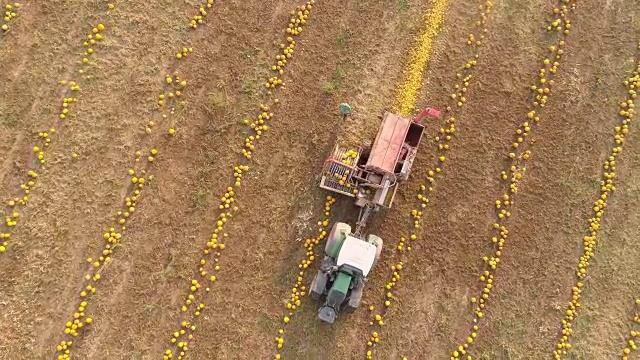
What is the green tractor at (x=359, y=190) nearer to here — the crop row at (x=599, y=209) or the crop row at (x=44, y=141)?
the crop row at (x=599, y=209)

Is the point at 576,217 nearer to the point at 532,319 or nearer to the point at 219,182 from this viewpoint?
the point at 532,319

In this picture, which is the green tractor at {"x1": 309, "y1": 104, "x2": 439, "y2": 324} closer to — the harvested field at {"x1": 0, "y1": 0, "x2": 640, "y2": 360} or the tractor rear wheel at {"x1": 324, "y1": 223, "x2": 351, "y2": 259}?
the tractor rear wheel at {"x1": 324, "y1": 223, "x2": 351, "y2": 259}

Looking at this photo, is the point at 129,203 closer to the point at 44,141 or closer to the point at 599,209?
the point at 44,141

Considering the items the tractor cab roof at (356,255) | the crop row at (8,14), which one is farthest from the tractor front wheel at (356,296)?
the crop row at (8,14)

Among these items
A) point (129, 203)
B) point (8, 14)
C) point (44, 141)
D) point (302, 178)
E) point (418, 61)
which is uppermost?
point (418, 61)

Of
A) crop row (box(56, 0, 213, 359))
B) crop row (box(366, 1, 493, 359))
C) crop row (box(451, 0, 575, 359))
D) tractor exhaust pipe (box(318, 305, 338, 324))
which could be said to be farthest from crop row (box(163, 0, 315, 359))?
crop row (box(451, 0, 575, 359))

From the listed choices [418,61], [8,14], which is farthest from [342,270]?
[8,14]
